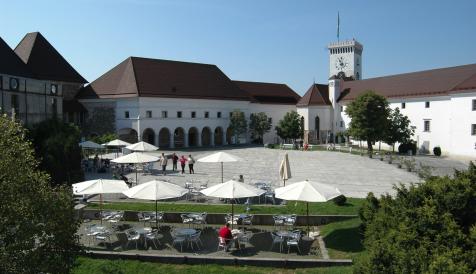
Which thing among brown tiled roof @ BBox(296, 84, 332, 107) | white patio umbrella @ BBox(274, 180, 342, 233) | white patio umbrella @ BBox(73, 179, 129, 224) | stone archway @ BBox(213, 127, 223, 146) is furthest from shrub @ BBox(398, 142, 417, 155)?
white patio umbrella @ BBox(73, 179, 129, 224)

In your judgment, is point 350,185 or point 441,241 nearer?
point 441,241

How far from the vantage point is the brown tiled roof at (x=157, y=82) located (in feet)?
174

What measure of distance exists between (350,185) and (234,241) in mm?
14686

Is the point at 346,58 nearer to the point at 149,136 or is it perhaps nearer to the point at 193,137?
the point at 193,137

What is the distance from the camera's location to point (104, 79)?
55.7m

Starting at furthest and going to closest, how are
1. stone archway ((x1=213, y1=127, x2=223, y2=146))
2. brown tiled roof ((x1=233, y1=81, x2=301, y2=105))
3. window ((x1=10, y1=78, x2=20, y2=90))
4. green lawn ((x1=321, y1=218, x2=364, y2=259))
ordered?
brown tiled roof ((x1=233, y1=81, x2=301, y2=105)) < stone archway ((x1=213, y1=127, x2=223, y2=146)) < window ((x1=10, y1=78, x2=20, y2=90)) < green lawn ((x1=321, y1=218, x2=364, y2=259))

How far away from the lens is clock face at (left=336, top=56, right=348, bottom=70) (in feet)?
332

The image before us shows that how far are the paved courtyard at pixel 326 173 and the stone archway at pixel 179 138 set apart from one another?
17856 millimetres

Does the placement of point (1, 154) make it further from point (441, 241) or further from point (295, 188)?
point (295, 188)

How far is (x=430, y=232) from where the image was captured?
26.6 feet

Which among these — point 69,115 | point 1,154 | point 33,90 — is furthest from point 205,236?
point 69,115

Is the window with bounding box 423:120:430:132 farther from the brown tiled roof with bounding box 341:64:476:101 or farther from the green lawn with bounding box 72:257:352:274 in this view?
the green lawn with bounding box 72:257:352:274

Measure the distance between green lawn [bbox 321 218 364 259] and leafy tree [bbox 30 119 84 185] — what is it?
1370cm

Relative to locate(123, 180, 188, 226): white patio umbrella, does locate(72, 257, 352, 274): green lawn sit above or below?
below
